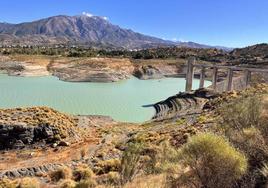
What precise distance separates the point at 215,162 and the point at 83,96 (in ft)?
150

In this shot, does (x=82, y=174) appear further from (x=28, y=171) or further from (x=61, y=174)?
(x=28, y=171)

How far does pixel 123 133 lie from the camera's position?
2902 centimetres

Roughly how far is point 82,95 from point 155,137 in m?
32.0

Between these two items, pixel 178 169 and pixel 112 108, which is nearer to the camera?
pixel 178 169

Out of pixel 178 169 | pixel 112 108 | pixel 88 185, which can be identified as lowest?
pixel 112 108

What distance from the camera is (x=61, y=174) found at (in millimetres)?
14812

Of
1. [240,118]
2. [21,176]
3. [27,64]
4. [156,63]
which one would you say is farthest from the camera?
[156,63]

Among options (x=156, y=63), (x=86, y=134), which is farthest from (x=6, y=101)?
(x=156, y=63)

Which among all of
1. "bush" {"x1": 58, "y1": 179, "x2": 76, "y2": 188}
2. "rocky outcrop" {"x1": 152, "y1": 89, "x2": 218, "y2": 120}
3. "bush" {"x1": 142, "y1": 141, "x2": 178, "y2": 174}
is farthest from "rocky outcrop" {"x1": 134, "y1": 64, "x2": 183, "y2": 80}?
"bush" {"x1": 58, "y1": 179, "x2": 76, "y2": 188}

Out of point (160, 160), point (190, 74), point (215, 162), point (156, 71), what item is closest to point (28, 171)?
point (160, 160)

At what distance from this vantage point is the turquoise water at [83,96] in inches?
1721

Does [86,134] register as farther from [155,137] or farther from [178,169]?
[178,169]

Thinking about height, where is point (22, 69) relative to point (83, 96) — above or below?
above

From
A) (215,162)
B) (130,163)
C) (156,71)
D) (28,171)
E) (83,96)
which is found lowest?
(83,96)
